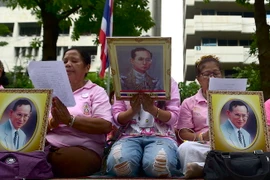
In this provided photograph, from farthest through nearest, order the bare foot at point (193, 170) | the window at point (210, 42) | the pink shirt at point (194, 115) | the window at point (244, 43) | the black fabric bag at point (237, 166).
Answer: the window at point (244, 43) → the window at point (210, 42) → the pink shirt at point (194, 115) → the bare foot at point (193, 170) → the black fabric bag at point (237, 166)

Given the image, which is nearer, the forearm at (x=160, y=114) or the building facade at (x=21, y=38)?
the forearm at (x=160, y=114)

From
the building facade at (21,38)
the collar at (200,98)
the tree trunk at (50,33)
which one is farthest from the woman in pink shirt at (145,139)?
the building facade at (21,38)

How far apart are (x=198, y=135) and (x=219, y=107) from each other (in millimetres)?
372

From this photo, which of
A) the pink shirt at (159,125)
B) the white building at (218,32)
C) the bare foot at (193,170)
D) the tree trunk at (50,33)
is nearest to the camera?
the bare foot at (193,170)

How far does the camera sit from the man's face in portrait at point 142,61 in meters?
2.21

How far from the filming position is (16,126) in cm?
221

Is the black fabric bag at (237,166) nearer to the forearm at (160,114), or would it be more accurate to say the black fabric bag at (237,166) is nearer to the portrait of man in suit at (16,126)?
the forearm at (160,114)

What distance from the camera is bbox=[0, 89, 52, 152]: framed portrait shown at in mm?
2178

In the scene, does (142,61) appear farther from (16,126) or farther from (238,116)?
(16,126)

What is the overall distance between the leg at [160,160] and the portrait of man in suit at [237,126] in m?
0.36

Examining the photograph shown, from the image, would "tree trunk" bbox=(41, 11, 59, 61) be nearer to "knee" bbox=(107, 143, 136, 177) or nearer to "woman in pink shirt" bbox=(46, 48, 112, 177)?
"woman in pink shirt" bbox=(46, 48, 112, 177)

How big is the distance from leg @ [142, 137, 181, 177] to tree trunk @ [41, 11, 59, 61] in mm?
4527

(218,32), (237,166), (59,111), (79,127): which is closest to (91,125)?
(79,127)

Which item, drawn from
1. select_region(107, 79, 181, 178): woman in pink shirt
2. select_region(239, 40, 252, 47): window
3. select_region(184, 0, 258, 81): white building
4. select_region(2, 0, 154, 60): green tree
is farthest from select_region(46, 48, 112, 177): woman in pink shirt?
select_region(239, 40, 252, 47): window
